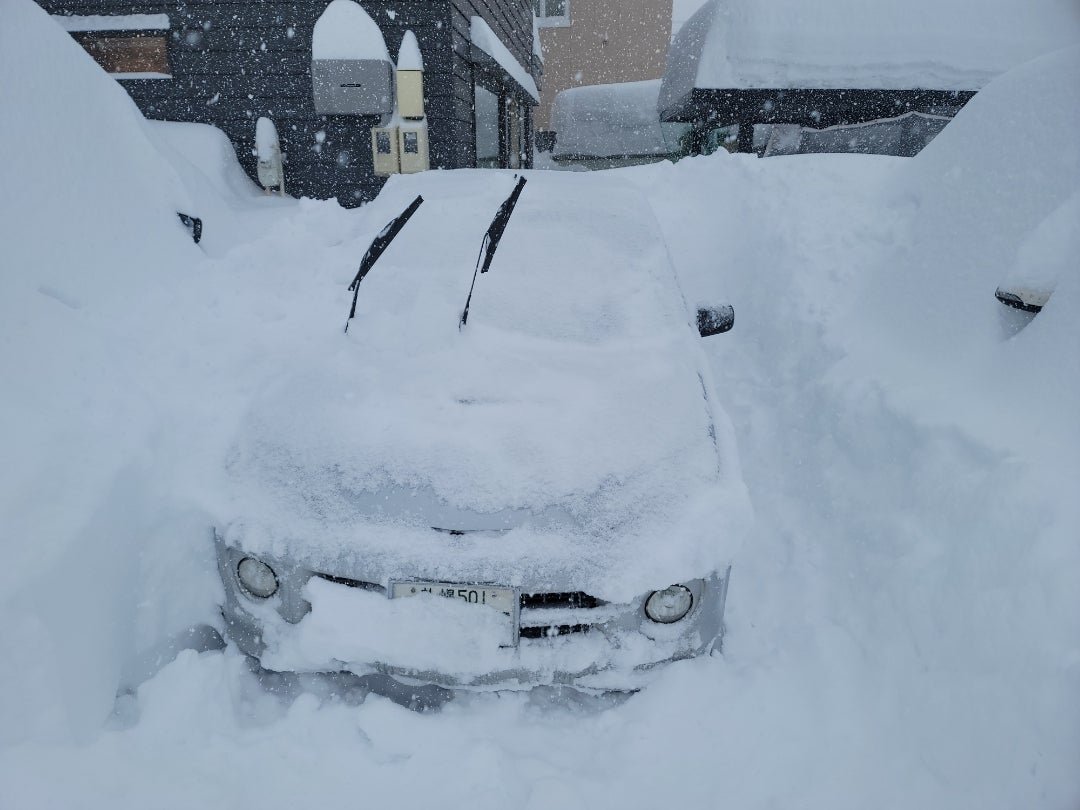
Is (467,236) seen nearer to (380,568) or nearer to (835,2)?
(380,568)

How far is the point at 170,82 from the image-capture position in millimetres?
9141

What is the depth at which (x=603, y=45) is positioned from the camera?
24969mm

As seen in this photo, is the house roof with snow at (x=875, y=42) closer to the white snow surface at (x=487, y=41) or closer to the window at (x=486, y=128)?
the white snow surface at (x=487, y=41)

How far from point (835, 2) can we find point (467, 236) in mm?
8036

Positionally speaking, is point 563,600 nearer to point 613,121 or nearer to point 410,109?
point 410,109

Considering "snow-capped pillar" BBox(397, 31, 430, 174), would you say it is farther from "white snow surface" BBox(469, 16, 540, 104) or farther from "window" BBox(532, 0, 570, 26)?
"window" BBox(532, 0, 570, 26)

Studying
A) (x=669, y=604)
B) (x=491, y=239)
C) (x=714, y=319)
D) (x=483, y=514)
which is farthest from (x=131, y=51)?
(x=669, y=604)

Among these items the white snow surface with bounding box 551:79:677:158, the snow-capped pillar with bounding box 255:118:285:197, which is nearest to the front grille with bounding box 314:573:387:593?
the snow-capped pillar with bounding box 255:118:285:197

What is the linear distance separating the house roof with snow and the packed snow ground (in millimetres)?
5248

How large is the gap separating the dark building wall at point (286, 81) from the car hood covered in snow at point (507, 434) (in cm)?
666

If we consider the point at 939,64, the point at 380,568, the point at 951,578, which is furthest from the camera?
the point at 939,64

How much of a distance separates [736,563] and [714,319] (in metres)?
1.14

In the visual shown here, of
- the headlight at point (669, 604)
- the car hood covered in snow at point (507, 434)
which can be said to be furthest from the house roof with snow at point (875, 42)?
the headlight at point (669, 604)

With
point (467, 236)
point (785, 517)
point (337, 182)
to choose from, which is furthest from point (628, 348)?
point (337, 182)
